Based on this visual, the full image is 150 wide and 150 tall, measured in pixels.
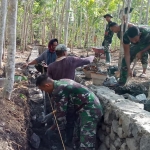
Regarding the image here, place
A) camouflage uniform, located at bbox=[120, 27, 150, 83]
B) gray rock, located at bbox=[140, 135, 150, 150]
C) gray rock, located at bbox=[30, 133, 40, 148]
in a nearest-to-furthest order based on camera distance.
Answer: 1. gray rock, located at bbox=[140, 135, 150, 150]
2. gray rock, located at bbox=[30, 133, 40, 148]
3. camouflage uniform, located at bbox=[120, 27, 150, 83]

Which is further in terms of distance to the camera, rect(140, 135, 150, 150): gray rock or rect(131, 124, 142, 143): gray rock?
rect(131, 124, 142, 143): gray rock

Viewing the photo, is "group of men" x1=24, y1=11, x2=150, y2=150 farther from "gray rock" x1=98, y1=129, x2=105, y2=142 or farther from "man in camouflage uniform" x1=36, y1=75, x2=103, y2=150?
"gray rock" x1=98, y1=129, x2=105, y2=142

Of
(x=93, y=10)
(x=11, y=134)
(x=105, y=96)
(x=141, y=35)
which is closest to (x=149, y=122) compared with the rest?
(x=105, y=96)

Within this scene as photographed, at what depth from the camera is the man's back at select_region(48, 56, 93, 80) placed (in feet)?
16.8

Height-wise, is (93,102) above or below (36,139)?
above

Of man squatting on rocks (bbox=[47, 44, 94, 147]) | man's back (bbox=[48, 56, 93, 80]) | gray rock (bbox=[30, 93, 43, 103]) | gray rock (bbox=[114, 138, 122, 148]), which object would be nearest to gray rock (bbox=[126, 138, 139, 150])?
gray rock (bbox=[114, 138, 122, 148])

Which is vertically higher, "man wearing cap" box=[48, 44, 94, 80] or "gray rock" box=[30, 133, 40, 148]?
"man wearing cap" box=[48, 44, 94, 80]

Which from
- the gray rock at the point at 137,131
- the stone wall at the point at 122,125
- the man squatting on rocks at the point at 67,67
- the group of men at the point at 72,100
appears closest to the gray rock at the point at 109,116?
the stone wall at the point at 122,125

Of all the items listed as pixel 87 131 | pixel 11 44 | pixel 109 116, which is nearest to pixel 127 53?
pixel 109 116

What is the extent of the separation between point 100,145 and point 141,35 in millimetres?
2507

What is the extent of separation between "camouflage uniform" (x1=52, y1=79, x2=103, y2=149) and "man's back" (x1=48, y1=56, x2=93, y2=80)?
2.61 feet

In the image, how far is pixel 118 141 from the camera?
14.1 ft

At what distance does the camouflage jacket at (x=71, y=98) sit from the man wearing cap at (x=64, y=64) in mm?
815

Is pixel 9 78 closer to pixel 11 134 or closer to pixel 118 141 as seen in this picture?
pixel 11 134
